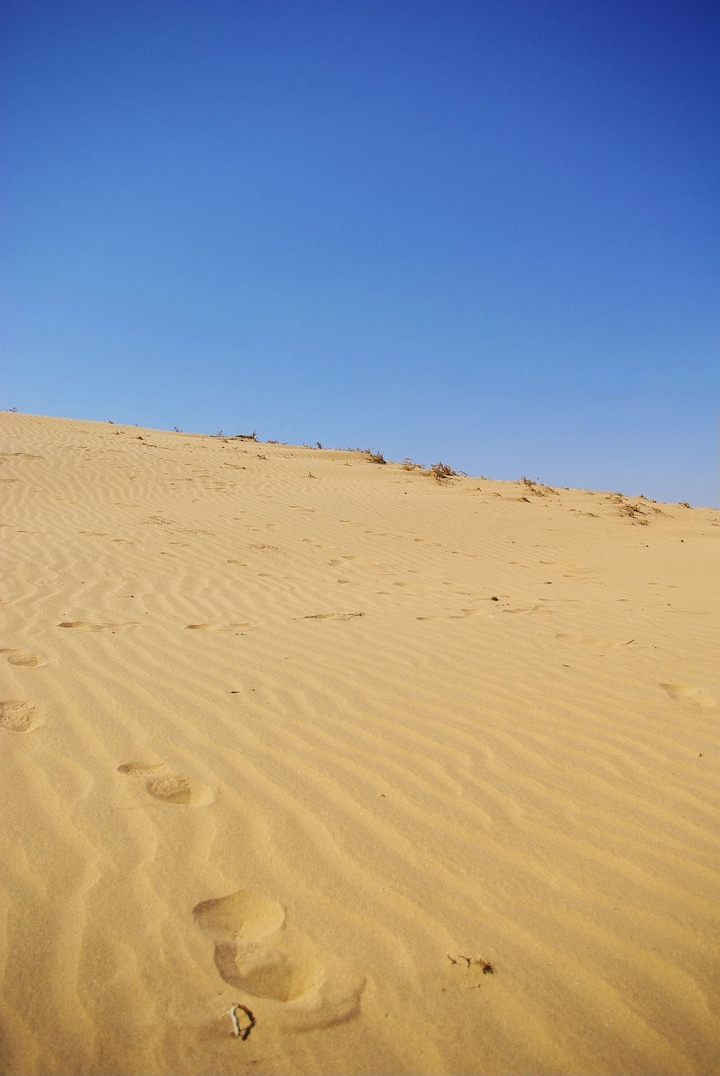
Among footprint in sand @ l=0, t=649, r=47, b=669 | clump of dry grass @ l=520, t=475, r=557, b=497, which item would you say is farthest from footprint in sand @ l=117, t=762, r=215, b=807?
clump of dry grass @ l=520, t=475, r=557, b=497

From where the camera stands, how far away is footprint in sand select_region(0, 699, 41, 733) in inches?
109

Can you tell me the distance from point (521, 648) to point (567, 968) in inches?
106

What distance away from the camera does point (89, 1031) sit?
1.44m

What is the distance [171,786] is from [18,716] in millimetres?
991

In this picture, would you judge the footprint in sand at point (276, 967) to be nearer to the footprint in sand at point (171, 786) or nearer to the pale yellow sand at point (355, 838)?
the pale yellow sand at point (355, 838)

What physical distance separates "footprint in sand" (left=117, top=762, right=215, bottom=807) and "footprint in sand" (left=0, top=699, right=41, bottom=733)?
0.60 metres

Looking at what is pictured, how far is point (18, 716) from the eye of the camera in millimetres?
2865

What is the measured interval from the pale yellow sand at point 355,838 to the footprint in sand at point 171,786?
1 centimetres

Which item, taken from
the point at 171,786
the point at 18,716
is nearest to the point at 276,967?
the point at 171,786

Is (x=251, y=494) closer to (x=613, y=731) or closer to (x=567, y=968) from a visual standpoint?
(x=613, y=731)

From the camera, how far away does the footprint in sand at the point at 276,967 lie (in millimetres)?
1504

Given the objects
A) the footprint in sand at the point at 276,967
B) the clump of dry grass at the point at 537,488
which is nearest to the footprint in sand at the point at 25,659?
the footprint in sand at the point at 276,967

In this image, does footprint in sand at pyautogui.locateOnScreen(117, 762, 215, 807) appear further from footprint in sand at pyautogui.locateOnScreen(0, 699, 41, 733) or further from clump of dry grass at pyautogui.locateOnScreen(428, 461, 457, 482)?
clump of dry grass at pyautogui.locateOnScreen(428, 461, 457, 482)

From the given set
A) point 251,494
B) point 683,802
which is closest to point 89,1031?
point 683,802
